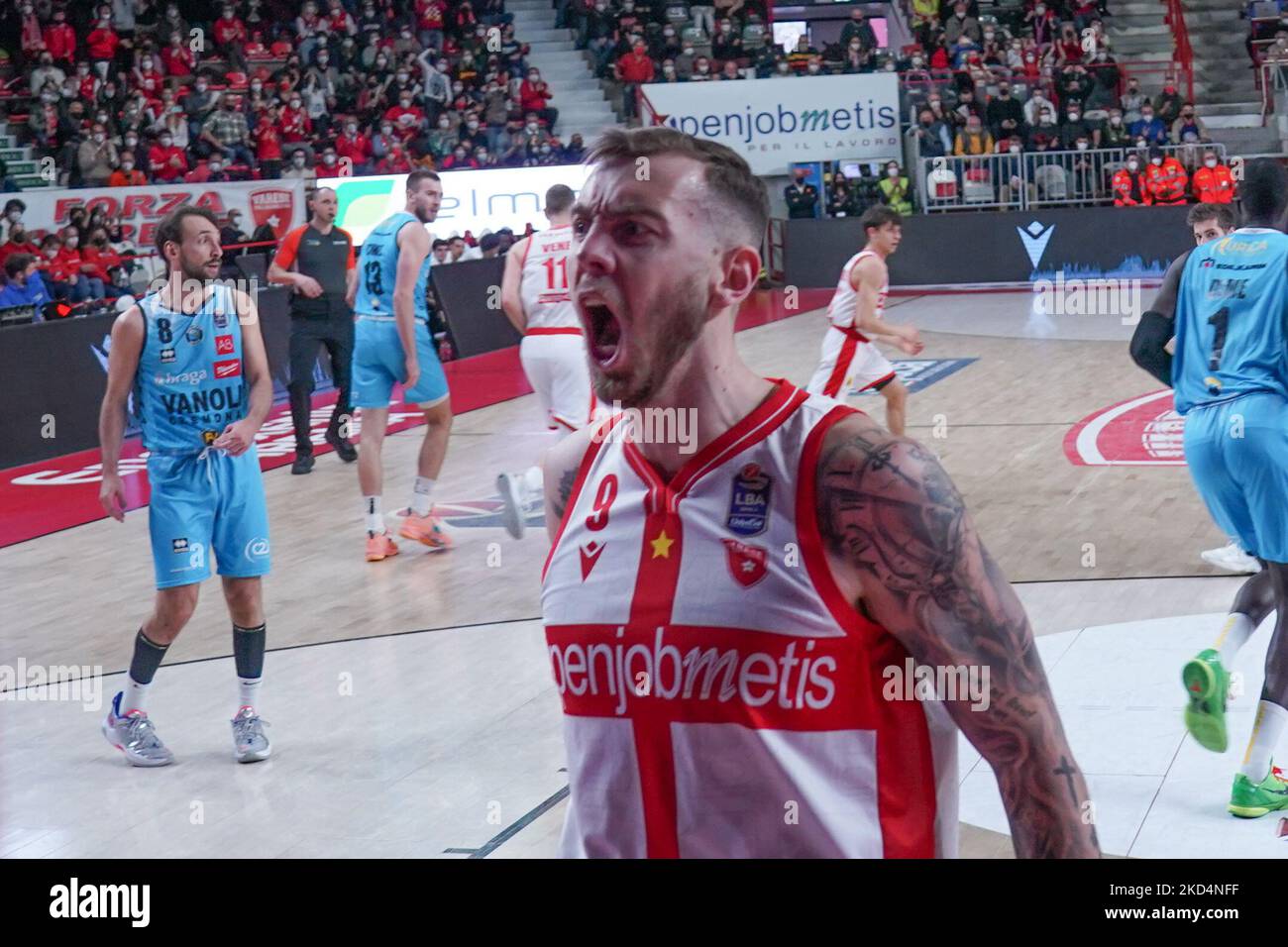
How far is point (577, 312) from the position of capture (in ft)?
7.02

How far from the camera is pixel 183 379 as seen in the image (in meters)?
6.04

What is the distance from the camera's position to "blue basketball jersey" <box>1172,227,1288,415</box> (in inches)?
203

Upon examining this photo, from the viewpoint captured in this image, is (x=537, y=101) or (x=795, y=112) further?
(x=537, y=101)

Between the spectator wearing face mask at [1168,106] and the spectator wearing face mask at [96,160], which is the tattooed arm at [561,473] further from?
the spectator wearing face mask at [1168,106]

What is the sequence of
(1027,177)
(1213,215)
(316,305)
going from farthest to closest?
1. (1027,177)
2. (316,305)
3. (1213,215)

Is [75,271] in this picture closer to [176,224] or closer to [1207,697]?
[176,224]

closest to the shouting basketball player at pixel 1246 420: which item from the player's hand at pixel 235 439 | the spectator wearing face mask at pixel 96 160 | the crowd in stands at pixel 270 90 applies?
the player's hand at pixel 235 439

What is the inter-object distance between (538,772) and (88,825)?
1.53 m

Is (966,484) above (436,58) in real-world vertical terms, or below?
below

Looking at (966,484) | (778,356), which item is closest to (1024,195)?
(778,356)

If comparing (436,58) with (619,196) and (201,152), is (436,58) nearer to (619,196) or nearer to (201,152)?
(201,152)

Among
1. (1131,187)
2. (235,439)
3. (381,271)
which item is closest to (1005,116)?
(1131,187)

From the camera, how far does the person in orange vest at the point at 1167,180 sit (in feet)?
74.0

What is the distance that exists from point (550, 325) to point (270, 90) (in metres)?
17.0
